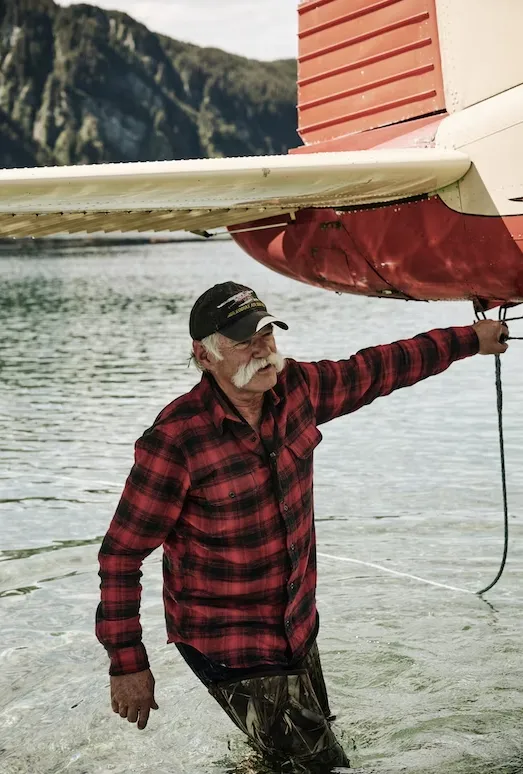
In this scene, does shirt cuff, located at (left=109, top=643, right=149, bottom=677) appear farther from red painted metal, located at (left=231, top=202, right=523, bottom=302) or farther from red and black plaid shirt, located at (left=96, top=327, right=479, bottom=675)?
red painted metal, located at (left=231, top=202, right=523, bottom=302)

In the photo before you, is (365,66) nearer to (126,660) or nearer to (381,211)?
(381,211)

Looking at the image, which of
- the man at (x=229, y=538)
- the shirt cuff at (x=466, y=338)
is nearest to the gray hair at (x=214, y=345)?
the man at (x=229, y=538)

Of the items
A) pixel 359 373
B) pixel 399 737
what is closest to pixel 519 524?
pixel 399 737

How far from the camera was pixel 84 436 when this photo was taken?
12492mm

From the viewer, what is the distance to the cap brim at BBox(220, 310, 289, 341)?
3.58 meters

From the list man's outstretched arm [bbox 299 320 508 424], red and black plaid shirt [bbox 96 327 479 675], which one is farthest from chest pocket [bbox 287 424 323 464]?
man's outstretched arm [bbox 299 320 508 424]

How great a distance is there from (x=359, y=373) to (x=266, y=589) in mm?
871

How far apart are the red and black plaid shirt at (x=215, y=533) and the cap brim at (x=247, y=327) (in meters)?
0.18

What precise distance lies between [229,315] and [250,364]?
7.2 inches

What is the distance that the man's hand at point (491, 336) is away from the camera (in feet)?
13.4

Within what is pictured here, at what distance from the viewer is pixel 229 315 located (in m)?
3.62

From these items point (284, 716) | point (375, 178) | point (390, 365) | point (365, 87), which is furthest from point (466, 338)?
point (365, 87)

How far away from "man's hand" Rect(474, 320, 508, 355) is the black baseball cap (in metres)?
0.85

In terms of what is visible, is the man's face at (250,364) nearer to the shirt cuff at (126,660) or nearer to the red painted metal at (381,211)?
the shirt cuff at (126,660)
